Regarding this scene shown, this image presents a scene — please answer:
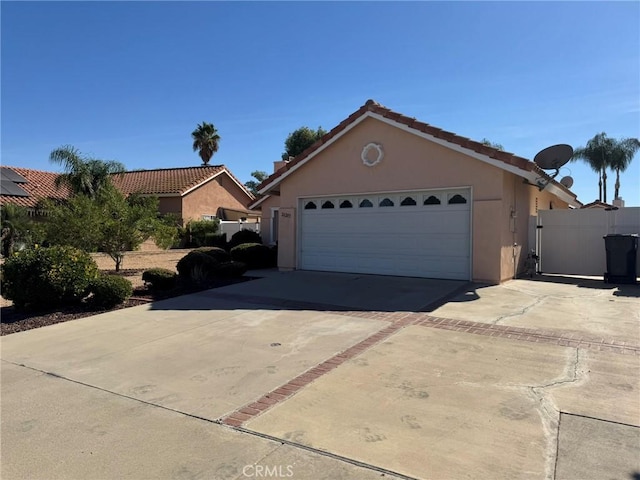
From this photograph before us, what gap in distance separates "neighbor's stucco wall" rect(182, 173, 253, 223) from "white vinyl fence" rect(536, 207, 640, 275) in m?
21.3

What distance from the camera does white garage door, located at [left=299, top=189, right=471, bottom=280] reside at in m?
11.6

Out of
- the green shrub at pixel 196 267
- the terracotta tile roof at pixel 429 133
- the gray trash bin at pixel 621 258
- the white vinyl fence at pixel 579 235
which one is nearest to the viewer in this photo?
the terracotta tile roof at pixel 429 133

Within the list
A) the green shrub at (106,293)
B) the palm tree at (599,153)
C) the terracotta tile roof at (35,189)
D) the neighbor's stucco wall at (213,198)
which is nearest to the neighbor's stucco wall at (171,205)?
the neighbor's stucco wall at (213,198)

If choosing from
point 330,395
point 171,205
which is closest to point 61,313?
point 330,395

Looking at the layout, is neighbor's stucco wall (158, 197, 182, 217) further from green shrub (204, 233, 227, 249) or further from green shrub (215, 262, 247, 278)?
green shrub (215, 262, 247, 278)

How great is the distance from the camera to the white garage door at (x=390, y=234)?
38.2ft

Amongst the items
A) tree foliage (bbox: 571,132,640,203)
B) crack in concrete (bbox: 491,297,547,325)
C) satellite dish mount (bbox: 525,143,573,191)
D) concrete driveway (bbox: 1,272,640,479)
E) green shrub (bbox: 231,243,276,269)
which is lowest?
concrete driveway (bbox: 1,272,640,479)

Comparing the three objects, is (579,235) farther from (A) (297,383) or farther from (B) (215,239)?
(B) (215,239)

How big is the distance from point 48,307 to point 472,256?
9409mm

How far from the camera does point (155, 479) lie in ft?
10.5

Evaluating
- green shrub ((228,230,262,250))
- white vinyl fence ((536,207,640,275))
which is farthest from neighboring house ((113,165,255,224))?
white vinyl fence ((536,207,640,275))

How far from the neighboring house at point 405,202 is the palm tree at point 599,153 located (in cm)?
3223

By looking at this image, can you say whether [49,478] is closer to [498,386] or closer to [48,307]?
[498,386]

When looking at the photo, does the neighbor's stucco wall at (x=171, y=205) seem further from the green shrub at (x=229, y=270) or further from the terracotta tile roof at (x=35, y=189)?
the green shrub at (x=229, y=270)
